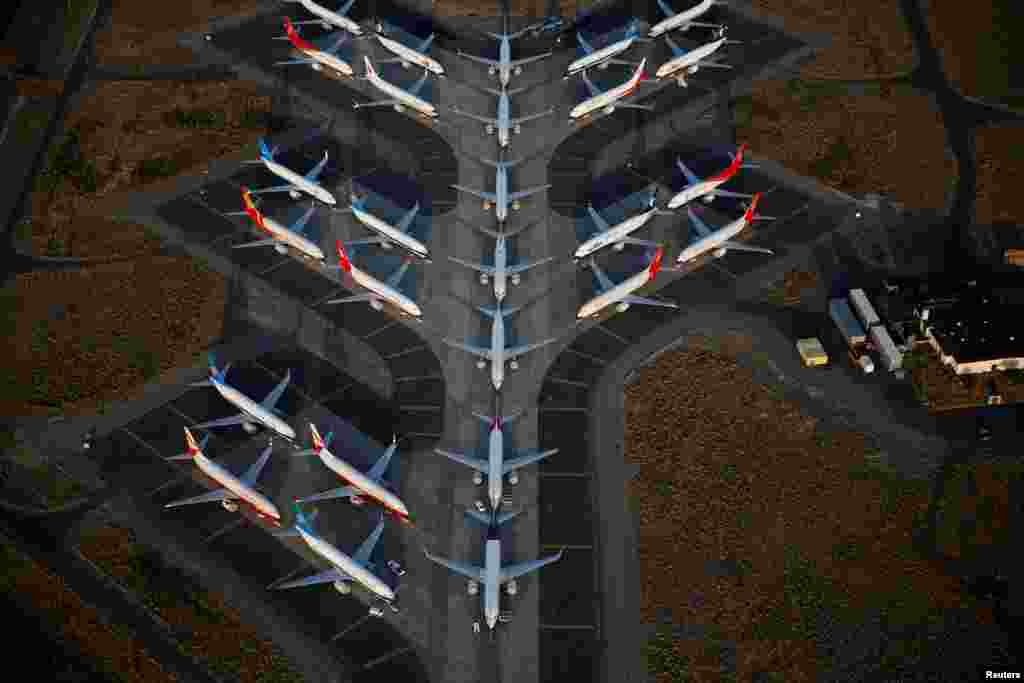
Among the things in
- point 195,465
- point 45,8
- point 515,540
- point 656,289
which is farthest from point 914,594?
point 45,8

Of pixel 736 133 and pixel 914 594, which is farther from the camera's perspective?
pixel 736 133

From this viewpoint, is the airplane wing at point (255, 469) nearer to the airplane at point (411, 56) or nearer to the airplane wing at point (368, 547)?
the airplane wing at point (368, 547)

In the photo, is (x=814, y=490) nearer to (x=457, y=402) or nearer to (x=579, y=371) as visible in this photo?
(x=579, y=371)

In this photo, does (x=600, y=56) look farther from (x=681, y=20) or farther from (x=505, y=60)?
(x=681, y=20)

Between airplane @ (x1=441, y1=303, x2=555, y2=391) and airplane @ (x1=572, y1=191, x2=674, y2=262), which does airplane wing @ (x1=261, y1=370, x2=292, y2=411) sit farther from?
airplane @ (x1=572, y1=191, x2=674, y2=262)

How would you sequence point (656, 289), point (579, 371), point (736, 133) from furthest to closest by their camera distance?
1. point (736, 133)
2. point (656, 289)
3. point (579, 371)

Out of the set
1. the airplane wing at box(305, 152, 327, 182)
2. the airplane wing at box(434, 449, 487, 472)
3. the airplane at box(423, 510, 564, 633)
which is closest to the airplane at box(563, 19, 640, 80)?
the airplane wing at box(305, 152, 327, 182)
